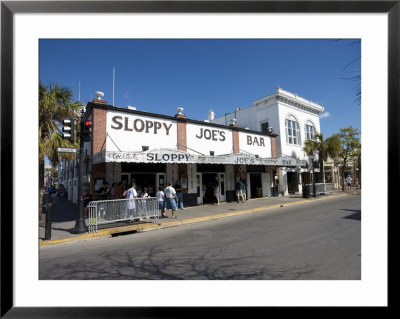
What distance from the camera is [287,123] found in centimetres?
2139

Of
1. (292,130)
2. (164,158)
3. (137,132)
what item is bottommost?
(164,158)

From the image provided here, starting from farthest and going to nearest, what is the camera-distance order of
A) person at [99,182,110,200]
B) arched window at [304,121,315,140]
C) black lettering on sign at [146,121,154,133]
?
arched window at [304,121,315,140] → black lettering on sign at [146,121,154,133] → person at [99,182,110,200]

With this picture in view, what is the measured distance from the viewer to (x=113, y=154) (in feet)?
31.6

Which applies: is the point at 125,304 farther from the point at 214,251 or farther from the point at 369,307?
the point at 214,251

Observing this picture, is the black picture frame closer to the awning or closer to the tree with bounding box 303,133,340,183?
the awning

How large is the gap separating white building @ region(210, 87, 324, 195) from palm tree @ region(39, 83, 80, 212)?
51.4 ft

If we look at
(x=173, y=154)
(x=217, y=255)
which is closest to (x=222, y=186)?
(x=173, y=154)

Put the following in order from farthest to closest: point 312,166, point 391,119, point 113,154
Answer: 1. point 312,166
2. point 113,154
3. point 391,119

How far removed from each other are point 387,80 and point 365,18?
2.79 ft

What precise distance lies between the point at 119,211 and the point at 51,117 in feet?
14.7

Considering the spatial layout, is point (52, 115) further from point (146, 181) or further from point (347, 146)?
point (347, 146)

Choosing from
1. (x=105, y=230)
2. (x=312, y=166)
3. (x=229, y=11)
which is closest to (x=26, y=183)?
(x=229, y=11)

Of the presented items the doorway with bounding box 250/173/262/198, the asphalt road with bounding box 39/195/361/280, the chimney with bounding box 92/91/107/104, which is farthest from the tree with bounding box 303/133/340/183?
the chimney with bounding box 92/91/107/104

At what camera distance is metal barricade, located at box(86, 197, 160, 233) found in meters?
7.80
